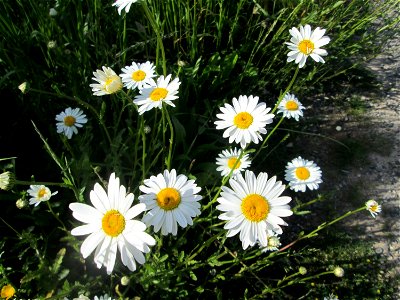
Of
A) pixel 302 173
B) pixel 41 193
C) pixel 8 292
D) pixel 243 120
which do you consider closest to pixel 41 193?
pixel 41 193

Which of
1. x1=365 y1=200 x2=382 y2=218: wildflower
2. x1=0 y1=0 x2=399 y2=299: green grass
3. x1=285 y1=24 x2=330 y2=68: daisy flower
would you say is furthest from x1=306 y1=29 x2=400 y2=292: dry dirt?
x1=285 y1=24 x2=330 y2=68: daisy flower

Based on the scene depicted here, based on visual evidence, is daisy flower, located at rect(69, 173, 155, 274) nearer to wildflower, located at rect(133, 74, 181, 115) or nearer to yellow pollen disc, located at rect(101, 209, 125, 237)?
yellow pollen disc, located at rect(101, 209, 125, 237)

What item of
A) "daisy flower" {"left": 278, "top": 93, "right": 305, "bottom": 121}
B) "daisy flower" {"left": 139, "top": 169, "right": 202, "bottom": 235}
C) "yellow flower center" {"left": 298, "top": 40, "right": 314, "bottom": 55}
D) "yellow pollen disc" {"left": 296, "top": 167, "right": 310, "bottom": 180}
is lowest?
"daisy flower" {"left": 139, "top": 169, "right": 202, "bottom": 235}

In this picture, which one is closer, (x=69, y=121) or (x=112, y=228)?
(x=112, y=228)

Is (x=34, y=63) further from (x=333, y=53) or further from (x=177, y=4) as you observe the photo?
(x=333, y=53)

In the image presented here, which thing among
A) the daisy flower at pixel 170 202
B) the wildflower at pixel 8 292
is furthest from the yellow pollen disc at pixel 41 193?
the daisy flower at pixel 170 202

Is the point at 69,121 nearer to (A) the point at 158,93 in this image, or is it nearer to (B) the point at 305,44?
(A) the point at 158,93

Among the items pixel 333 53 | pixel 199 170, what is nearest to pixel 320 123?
pixel 333 53
